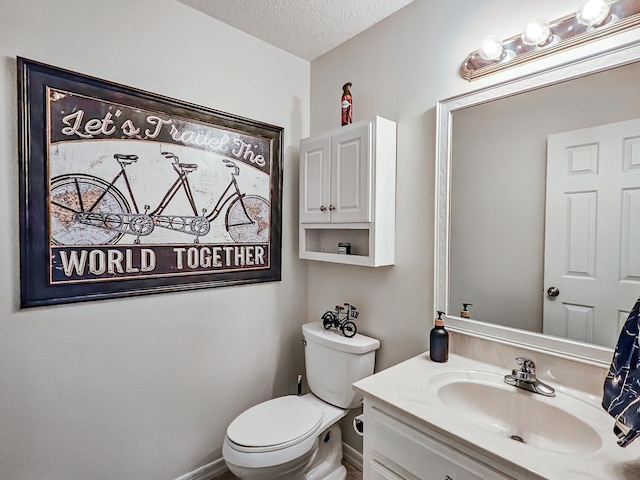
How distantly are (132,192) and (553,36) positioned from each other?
5.89 ft

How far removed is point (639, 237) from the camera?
102cm

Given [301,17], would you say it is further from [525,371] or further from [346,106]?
[525,371]

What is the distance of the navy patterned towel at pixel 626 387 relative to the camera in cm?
75

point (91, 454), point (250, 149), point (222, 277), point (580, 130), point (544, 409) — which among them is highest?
point (250, 149)

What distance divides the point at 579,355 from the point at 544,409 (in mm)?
218

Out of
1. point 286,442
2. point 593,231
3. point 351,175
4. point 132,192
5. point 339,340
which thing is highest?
point 351,175

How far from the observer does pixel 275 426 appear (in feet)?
5.03

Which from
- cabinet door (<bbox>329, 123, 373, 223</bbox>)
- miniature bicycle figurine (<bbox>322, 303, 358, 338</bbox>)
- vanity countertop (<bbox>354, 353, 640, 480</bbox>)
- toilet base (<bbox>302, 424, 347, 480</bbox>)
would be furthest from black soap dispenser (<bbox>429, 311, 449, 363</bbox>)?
toilet base (<bbox>302, 424, 347, 480</bbox>)

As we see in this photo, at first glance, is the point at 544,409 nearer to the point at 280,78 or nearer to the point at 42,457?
the point at 42,457

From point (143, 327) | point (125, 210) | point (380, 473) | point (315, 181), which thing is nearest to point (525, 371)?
point (380, 473)

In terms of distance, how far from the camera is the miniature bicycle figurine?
181 cm

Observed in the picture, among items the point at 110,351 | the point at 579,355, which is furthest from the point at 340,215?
the point at 110,351

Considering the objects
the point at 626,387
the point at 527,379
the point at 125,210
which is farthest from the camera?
the point at 125,210

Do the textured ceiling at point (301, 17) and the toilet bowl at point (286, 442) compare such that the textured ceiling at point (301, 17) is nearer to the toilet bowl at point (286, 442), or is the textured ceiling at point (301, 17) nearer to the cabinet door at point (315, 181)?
the cabinet door at point (315, 181)
